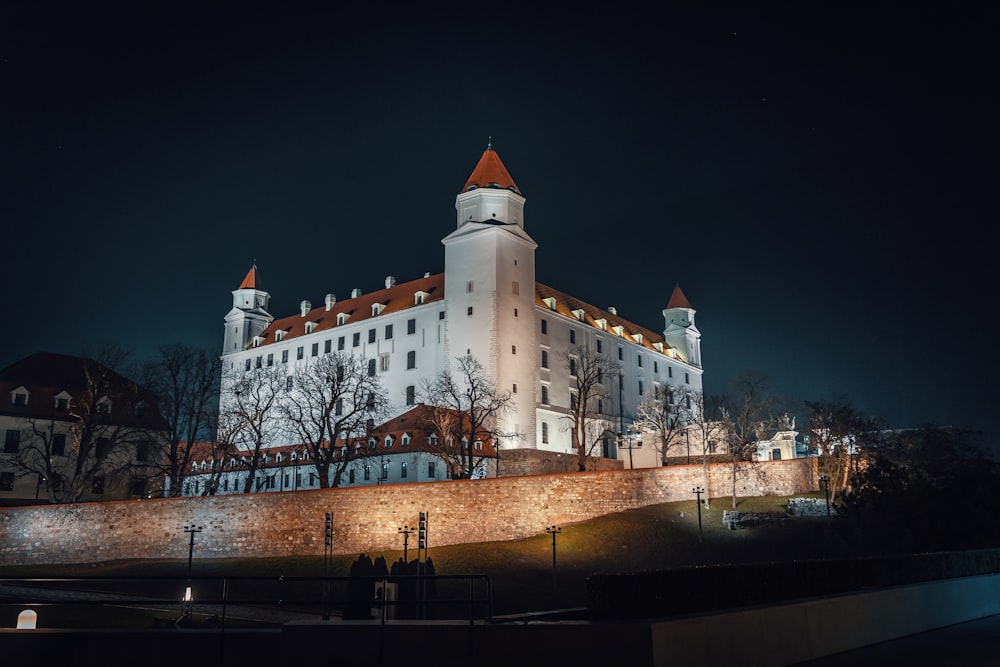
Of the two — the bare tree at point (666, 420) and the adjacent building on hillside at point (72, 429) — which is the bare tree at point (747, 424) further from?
the adjacent building on hillside at point (72, 429)

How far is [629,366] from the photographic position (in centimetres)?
7981

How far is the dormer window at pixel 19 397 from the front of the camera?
58844 mm

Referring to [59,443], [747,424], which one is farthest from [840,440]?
[59,443]

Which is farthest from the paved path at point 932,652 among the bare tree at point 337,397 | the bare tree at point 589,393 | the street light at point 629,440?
the bare tree at point 589,393

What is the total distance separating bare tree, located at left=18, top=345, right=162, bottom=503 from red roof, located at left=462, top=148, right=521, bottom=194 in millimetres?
29749

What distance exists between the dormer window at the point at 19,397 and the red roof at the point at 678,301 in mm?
64754

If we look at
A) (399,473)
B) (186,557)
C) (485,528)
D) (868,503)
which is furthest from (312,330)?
(868,503)

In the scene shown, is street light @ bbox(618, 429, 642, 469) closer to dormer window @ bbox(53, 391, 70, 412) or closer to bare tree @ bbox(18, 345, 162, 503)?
bare tree @ bbox(18, 345, 162, 503)

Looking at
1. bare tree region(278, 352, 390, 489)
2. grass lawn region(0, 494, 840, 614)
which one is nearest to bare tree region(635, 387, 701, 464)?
grass lawn region(0, 494, 840, 614)

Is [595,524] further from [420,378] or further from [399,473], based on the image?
[420,378]

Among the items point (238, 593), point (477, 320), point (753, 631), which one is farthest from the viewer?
point (477, 320)

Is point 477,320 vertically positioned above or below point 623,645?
above

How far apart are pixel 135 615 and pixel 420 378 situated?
40.3m

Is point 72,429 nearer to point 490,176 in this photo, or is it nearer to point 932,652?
point 490,176
